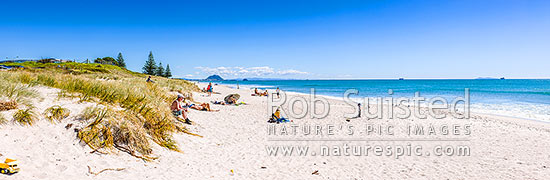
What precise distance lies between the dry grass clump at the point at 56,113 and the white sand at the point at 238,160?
12cm

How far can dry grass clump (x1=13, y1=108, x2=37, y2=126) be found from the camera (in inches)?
162

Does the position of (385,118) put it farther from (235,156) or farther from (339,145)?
(235,156)

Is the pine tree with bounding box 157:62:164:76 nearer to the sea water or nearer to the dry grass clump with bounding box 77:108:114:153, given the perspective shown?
the sea water

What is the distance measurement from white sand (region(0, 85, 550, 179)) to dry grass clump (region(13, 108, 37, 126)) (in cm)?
10

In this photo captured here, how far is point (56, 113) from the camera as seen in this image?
4.64 metres

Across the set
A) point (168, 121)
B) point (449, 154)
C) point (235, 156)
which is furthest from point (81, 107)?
point (449, 154)

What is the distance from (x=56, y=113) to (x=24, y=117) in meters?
0.47

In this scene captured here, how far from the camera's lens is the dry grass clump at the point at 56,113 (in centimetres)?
454

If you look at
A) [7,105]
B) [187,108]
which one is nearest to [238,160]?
Result: [7,105]

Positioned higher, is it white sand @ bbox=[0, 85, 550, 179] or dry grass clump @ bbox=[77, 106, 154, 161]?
dry grass clump @ bbox=[77, 106, 154, 161]

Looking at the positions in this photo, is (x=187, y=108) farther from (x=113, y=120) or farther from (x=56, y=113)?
(x=56, y=113)

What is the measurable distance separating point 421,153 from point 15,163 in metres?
7.99

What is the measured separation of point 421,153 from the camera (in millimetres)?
6473

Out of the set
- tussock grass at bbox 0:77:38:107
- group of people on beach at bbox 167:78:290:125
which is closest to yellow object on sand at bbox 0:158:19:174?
tussock grass at bbox 0:77:38:107
